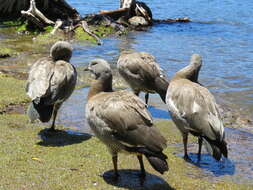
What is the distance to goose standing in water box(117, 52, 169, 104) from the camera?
923 centimetres

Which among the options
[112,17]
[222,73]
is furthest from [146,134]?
[112,17]

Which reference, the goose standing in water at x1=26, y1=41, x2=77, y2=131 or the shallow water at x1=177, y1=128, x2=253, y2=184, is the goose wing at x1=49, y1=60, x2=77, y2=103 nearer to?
the goose standing in water at x1=26, y1=41, x2=77, y2=131

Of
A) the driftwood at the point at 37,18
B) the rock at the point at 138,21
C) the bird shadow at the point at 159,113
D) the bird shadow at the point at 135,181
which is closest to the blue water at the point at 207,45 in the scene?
the rock at the point at 138,21

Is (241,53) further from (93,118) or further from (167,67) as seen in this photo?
(93,118)

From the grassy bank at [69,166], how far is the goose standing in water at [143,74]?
186 cm

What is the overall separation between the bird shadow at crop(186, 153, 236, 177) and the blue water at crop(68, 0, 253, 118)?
3.58 metres

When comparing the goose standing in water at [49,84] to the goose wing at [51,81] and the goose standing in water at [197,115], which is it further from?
the goose standing in water at [197,115]

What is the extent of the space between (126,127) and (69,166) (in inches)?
45.2

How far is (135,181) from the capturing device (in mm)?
5629

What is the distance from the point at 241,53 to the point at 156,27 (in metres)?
7.14

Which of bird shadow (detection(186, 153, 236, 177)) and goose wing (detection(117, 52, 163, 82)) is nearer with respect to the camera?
bird shadow (detection(186, 153, 236, 177))

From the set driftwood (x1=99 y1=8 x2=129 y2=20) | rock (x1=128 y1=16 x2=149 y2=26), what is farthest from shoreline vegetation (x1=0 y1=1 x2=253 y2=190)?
rock (x1=128 y1=16 x2=149 y2=26)

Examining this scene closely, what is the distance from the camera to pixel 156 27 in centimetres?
2283

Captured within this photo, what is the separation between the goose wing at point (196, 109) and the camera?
631 cm
